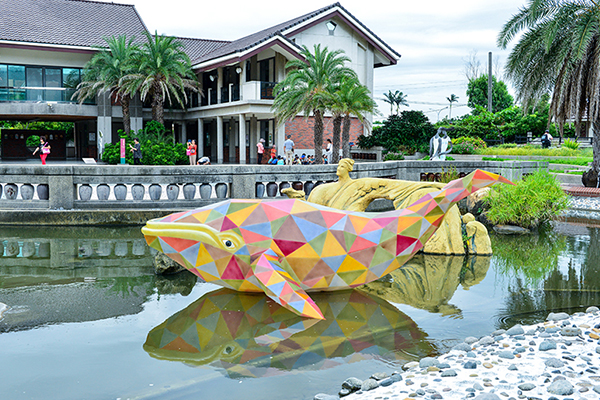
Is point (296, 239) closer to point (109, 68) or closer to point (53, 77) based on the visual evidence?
point (109, 68)

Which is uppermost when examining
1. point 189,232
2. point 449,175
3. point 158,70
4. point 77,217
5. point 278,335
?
point 158,70

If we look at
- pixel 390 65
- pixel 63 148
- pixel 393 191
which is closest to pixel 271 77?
pixel 390 65

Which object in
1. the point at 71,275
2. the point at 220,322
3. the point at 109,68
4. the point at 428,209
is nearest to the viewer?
the point at 220,322

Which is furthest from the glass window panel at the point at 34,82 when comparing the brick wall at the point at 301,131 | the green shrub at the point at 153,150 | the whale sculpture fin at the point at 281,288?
the whale sculpture fin at the point at 281,288

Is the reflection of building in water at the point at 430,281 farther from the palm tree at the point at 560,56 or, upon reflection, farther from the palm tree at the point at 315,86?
the palm tree at the point at 315,86

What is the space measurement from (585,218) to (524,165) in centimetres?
398

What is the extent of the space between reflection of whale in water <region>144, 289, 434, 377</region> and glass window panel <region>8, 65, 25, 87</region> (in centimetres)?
2949

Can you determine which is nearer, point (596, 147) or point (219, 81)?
point (596, 147)

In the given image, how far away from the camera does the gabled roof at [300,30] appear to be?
29609 mm

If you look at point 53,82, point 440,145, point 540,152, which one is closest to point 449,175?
point 440,145

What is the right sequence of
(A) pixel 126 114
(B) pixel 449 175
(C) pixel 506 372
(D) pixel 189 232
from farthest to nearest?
(A) pixel 126 114, (B) pixel 449 175, (D) pixel 189 232, (C) pixel 506 372

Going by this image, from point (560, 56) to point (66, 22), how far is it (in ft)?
95.5

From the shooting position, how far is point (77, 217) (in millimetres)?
12406

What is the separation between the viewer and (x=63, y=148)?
129 ft
